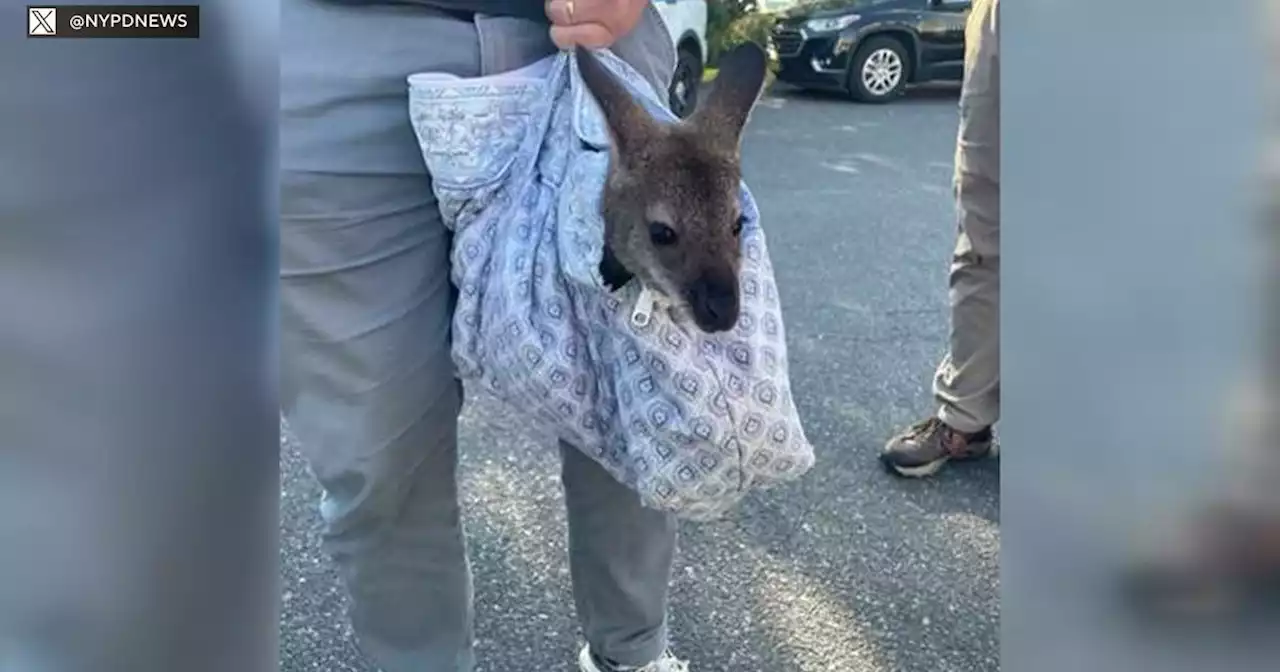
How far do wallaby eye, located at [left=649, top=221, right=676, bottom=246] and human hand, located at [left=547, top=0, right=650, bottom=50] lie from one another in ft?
0.86

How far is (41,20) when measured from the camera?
1.17 metres

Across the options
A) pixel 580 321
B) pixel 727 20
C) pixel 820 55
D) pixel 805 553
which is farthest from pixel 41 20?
pixel 820 55

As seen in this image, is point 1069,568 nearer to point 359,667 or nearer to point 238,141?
point 238,141

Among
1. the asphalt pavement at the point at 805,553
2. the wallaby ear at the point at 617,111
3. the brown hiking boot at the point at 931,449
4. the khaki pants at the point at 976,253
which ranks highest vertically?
the wallaby ear at the point at 617,111

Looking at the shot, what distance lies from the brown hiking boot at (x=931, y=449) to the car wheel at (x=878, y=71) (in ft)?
30.5

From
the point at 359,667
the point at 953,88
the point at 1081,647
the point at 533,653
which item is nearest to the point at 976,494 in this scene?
the point at 533,653

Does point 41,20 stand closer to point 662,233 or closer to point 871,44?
point 662,233

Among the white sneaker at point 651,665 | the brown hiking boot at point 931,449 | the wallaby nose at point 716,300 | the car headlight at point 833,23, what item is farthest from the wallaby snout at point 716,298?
the car headlight at point 833,23

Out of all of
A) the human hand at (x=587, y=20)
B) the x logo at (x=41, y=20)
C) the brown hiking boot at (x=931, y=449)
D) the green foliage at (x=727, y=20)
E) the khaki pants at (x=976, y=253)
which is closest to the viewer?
the x logo at (x=41, y=20)

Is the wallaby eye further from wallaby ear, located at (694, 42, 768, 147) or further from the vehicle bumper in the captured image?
the vehicle bumper

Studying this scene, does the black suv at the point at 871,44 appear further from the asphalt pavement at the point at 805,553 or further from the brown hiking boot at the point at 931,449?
the brown hiking boot at the point at 931,449

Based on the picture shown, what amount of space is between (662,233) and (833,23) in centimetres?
1131

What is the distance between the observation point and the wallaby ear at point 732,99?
170 centimetres

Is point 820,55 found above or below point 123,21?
below
